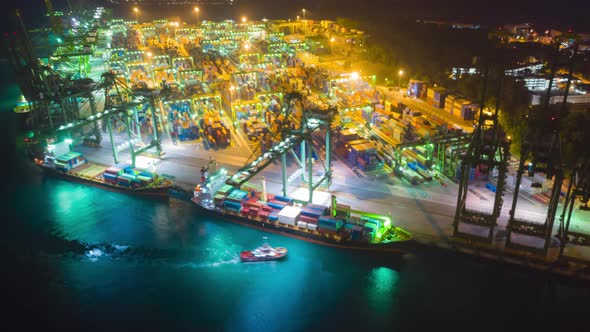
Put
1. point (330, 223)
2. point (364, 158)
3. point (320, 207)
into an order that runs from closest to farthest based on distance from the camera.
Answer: point (330, 223) → point (320, 207) → point (364, 158)

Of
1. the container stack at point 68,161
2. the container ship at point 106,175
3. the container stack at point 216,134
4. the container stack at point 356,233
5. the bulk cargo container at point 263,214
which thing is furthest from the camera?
the container stack at point 216,134

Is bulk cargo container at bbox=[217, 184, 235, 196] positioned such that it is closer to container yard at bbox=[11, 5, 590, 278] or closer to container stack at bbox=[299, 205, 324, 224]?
container yard at bbox=[11, 5, 590, 278]

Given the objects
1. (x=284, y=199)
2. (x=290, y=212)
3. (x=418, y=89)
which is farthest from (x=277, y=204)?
(x=418, y=89)

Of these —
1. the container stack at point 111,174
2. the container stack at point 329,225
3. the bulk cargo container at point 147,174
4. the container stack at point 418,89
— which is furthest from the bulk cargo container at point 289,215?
the container stack at point 418,89

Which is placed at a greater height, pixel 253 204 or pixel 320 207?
pixel 320 207

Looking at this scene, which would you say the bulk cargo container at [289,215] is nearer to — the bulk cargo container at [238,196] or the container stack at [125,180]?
the bulk cargo container at [238,196]

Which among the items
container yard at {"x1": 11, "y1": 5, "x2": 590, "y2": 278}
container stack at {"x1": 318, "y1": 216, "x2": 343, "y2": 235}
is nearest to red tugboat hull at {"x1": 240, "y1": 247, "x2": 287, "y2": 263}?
container yard at {"x1": 11, "y1": 5, "x2": 590, "y2": 278}

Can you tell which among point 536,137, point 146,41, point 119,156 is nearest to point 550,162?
point 536,137

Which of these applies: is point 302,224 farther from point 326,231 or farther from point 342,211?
point 342,211
